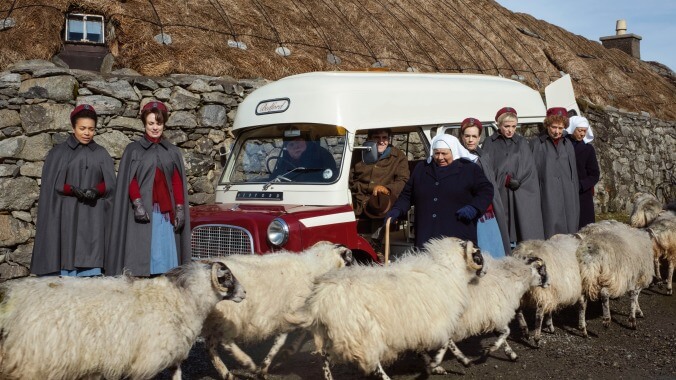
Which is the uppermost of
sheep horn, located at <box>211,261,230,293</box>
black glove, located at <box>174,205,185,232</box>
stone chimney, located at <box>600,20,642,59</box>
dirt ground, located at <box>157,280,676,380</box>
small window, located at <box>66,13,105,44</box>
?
stone chimney, located at <box>600,20,642,59</box>

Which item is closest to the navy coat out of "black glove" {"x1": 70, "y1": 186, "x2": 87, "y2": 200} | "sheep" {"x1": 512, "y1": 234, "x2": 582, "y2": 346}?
"sheep" {"x1": 512, "y1": 234, "x2": 582, "y2": 346}

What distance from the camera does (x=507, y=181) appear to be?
23.7 ft

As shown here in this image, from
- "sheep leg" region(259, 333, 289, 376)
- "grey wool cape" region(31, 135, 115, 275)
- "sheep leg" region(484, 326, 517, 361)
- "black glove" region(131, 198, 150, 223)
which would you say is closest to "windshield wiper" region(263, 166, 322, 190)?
"black glove" region(131, 198, 150, 223)

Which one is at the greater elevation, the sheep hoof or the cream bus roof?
the cream bus roof

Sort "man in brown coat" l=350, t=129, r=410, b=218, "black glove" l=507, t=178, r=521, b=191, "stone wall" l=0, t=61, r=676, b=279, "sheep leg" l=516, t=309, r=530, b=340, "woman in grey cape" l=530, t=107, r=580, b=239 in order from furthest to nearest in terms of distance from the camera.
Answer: "stone wall" l=0, t=61, r=676, b=279 → "woman in grey cape" l=530, t=107, r=580, b=239 → "black glove" l=507, t=178, r=521, b=191 → "man in brown coat" l=350, t=129, r=410, b=218 → "sheep leg" l=516, t=309, r=530, b=340

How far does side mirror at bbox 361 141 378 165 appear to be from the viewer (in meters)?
6.45

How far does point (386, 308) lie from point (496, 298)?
5.08ft

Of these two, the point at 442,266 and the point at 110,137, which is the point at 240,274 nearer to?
the point at 442,266

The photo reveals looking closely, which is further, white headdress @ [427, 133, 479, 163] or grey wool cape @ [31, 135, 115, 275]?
white headdress @ [427, 133, 479, 163]

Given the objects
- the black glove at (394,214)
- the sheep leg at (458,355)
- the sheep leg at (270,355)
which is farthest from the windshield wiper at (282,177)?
the sheep leg at (458,355)

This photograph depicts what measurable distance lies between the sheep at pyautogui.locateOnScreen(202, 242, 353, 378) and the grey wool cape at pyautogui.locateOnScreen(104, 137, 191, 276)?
751mm

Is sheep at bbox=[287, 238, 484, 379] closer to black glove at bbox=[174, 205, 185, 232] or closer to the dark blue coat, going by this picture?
the dark blue coat

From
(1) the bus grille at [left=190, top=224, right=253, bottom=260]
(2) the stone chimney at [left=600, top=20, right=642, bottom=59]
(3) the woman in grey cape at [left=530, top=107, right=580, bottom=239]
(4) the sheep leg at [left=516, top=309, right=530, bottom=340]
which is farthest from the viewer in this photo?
(2) the stone chimney at [left=600, top=20, right=642, bottom=59]

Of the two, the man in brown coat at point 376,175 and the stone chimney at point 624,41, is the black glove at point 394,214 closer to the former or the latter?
the man in brown coat at point 376,175
